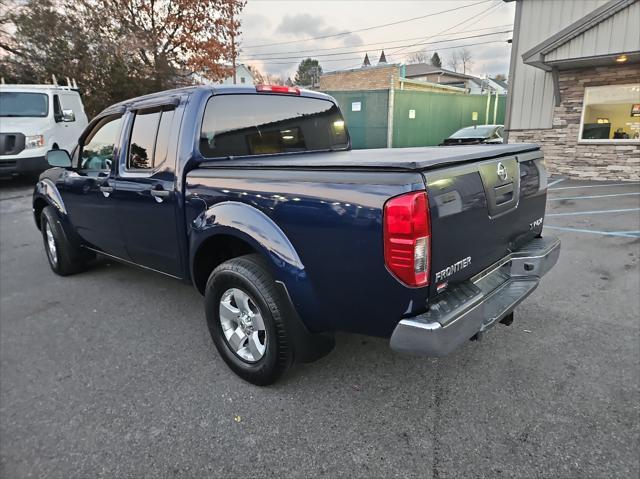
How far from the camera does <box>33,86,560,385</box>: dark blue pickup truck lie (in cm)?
204

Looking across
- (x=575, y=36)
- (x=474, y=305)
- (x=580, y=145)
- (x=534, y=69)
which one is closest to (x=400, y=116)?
(x=534, y=69)

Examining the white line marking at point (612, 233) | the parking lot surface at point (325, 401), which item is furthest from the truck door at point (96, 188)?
the white line marking at point (612, 233)

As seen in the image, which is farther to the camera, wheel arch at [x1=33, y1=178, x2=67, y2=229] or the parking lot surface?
wheel arch at [x1=33, y1=178, x2=67, y2=229]

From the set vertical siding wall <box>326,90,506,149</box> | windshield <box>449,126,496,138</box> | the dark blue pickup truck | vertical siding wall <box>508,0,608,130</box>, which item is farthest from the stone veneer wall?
the dark blue pickup truck

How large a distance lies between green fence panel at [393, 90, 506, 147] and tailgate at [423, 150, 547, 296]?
57.4ft

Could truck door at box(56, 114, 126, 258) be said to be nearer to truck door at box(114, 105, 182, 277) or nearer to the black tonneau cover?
truck door at box(114, 105, 182, 277)

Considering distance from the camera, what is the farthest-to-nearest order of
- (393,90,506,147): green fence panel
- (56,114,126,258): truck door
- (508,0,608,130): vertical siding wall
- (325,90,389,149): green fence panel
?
(393,90,506,147): green fence panel < (325,90,389,149): green fence panel < (508,0,608,130): vertical siding wall < (56,114,126,258): truck door

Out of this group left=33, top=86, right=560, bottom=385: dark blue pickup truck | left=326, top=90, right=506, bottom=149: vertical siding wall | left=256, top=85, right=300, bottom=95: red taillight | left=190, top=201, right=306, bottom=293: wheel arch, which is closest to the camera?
left=33, top=86, right=560, bottom=385: dark blue pickup truck

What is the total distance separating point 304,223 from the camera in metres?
2.29

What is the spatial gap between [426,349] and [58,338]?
3094mm

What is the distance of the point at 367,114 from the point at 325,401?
18701 mm

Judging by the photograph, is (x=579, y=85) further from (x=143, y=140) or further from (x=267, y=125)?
(x=143, y=140)

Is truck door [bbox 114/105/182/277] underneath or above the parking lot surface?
above

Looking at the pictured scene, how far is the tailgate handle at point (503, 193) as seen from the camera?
2.52 metres
